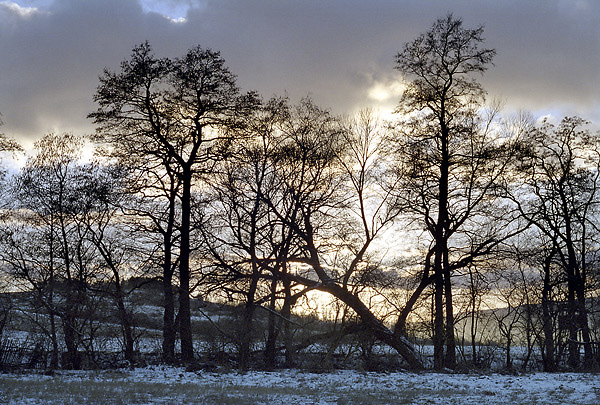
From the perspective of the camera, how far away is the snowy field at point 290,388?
43.5 ft

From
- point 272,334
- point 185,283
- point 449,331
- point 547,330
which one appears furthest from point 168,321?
point 547,330

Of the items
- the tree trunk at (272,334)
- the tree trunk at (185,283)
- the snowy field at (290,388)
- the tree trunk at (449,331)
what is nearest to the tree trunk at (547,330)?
the tree trunk at (449,331)

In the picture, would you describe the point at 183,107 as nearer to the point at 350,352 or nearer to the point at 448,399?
the point at 350,352

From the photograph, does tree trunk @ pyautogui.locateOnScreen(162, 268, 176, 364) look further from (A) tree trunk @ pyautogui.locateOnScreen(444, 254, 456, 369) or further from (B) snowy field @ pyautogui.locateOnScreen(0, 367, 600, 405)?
(A) tree trunk @ pyautogui.locateOnScreen(444, 254, 456, 369)

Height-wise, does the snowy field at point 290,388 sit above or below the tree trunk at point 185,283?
below

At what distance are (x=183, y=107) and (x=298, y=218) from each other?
8.38 m

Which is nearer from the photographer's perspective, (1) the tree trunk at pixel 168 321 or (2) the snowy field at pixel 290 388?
(2) the snowy field at pixel 290 388

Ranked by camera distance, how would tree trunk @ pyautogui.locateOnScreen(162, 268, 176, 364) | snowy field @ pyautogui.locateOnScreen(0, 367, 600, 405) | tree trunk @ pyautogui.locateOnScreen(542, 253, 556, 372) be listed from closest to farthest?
snowy field @ pyautogui.locateOnScreen(0, 367, 600, 405)
tree trunk @ pyautogui.locateOnScreen(162, 268, 176, 364)
tree trunk @ pyautogui.locateOnScreen(542, 253, 556, 372)

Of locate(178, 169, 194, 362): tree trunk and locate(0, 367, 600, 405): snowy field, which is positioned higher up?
locate(178, 169, 194, 362): tree trunk

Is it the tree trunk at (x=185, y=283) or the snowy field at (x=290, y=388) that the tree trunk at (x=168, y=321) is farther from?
the snowy field at (x=290, y=388)

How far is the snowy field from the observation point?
13273 millimetres

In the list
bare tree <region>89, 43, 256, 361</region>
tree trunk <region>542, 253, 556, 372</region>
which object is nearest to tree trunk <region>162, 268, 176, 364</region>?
bare tree <region>89, 43, 256, 361</region>

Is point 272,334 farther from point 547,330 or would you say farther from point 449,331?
point 547,330

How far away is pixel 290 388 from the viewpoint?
1667 cm
